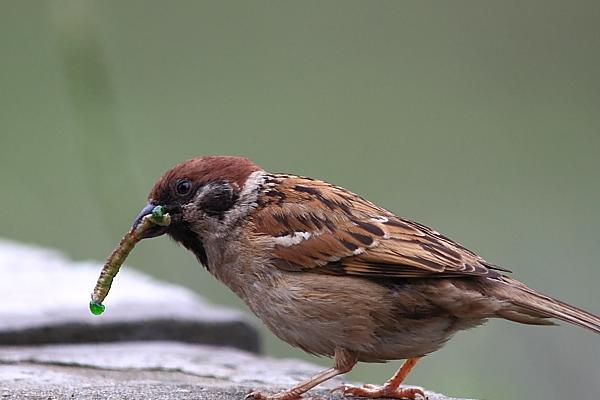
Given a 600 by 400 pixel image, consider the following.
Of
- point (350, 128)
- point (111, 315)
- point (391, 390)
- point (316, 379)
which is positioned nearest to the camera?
point (316, 379)

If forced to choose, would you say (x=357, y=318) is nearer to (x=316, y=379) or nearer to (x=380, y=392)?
(x=316, y=379)

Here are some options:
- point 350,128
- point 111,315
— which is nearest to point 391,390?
point 111,315

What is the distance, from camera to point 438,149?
A: 30.8 ft

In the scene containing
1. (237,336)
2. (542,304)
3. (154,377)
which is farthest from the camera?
(237,336)

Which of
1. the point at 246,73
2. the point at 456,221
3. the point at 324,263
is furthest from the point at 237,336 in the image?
the point at 246,73

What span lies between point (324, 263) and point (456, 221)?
3585mm

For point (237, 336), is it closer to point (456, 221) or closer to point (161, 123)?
point (456, 221)

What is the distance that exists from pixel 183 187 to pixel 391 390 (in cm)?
101

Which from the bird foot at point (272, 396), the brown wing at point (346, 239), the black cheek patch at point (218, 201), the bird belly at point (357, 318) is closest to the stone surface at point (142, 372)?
the bird foot at point (272, 396)

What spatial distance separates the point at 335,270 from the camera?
14.6 ft

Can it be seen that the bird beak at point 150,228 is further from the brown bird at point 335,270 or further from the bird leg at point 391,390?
the bird leg at point 391,390

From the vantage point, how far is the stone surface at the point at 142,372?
14.4ft

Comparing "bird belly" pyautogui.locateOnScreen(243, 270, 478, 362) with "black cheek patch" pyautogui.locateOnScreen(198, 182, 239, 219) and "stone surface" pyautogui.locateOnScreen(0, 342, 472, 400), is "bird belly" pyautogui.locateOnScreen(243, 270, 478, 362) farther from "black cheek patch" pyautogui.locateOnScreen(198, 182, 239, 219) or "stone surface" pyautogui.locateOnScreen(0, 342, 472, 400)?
"black cheek patch" pyautogui.locateOnScreen(198, 182, 239, 219)

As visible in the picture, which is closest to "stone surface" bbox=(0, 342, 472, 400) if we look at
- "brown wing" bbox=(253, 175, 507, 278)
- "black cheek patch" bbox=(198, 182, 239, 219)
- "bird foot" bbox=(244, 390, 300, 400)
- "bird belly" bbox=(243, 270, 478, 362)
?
"bird foot" bbox=(244, 390, 300, 400)
